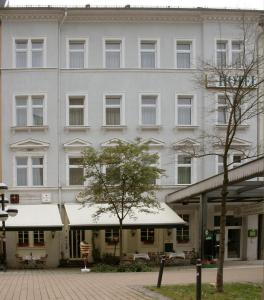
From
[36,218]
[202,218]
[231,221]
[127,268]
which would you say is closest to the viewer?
[127,268]

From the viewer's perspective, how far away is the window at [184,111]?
1325 inches

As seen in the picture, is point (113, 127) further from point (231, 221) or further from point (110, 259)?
Answer: point (231, 221)

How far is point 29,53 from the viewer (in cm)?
3300

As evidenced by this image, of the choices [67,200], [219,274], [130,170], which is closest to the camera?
[219,274]

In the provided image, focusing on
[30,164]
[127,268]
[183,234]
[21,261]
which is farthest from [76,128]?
[127,268]

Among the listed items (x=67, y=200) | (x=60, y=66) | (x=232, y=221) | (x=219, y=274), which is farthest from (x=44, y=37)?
(x=219, y=274)

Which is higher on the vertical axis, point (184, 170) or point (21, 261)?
point (184, 170)

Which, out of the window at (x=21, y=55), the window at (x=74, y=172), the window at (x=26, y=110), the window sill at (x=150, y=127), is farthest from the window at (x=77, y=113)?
the window sill at (x=150, y=127)

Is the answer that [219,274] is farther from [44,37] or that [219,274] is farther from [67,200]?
[44,37]

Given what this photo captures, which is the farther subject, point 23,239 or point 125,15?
point 125,15

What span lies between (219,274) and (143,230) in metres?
17.8

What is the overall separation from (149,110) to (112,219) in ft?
21.6

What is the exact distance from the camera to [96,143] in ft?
108

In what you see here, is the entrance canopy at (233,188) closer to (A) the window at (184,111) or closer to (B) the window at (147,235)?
(B) the window at (147,235)
